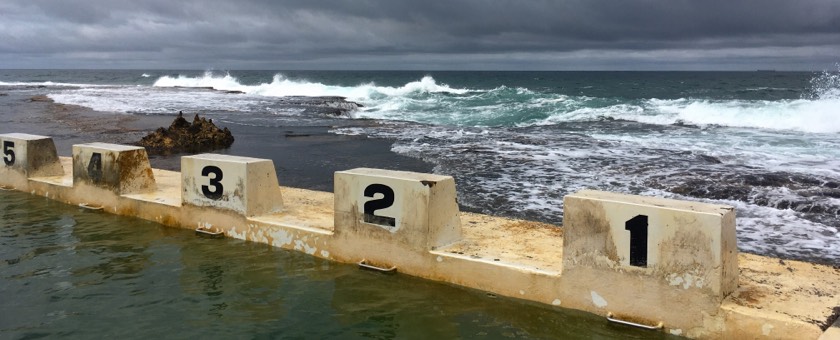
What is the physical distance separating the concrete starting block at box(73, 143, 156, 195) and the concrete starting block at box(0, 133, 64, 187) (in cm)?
116

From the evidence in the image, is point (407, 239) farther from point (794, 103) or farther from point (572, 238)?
point (794, 103)

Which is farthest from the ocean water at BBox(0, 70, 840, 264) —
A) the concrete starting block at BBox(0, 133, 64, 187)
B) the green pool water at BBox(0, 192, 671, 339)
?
the concrete starting block at BBox(0, 133, 64, 187)

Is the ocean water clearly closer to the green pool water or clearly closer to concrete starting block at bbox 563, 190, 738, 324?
concrete starting block at bbox 563, 190, 738, 324

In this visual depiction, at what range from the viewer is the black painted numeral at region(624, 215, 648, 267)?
177 inches

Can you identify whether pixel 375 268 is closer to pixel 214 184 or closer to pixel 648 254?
pixel 214 184

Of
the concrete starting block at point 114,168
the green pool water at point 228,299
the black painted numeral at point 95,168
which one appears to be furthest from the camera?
the black painted numeral at point 95,168

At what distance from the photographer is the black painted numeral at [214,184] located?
6.91m

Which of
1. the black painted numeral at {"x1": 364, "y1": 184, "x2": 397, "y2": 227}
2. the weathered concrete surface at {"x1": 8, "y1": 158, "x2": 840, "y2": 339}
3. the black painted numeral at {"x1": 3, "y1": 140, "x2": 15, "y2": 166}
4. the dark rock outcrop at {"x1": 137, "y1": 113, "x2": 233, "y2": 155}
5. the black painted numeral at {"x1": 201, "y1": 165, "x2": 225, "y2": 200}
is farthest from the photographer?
the dark rock outcrop at {"x1": 137, "y1": 113, "x2": 233, "y2": 155}

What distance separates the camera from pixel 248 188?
668 centimetres

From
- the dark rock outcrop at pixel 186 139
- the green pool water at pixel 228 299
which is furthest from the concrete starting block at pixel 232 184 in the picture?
the dark rock outcrop at pixel 186 139

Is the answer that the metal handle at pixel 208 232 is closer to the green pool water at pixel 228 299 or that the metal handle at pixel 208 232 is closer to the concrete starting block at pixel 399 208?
the green pool water at pixel 228 299

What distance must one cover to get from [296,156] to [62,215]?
6.99 meters

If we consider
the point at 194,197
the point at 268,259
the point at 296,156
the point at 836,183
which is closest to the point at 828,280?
the point at 268,259

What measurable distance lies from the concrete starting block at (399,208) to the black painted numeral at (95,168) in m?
3.64
